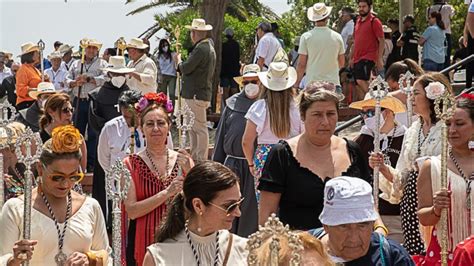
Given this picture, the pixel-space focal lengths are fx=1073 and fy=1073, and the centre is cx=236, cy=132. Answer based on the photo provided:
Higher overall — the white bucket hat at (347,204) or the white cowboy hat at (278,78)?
the white cowboy hat at (278,78)

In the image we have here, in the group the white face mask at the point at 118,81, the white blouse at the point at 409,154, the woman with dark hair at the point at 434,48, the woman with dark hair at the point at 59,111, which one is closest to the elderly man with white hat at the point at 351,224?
the white blouse at the point at 409,154

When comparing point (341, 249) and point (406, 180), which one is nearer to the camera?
point (341, 249)

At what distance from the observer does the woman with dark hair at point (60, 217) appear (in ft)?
20.2

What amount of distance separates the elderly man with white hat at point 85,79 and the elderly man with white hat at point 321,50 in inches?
117

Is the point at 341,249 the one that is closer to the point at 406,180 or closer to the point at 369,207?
the point at 369,207

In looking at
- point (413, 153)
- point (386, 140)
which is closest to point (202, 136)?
point (386, 140)

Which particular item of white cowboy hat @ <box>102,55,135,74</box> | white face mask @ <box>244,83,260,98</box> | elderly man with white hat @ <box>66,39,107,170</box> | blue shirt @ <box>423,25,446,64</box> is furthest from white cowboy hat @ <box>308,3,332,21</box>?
white face mask @ <box>244,83,260,98</box>

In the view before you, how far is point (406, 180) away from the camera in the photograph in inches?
287

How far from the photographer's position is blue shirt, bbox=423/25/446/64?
17.0 m

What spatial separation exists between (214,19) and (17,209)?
50.2ft

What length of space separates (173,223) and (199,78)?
31.8 feet

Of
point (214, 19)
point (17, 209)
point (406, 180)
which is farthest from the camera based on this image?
point (214, 19)

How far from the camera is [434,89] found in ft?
23.5

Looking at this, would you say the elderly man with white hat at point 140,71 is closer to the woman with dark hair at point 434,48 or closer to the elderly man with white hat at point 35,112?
the elderly man with white hat at point 35,112
